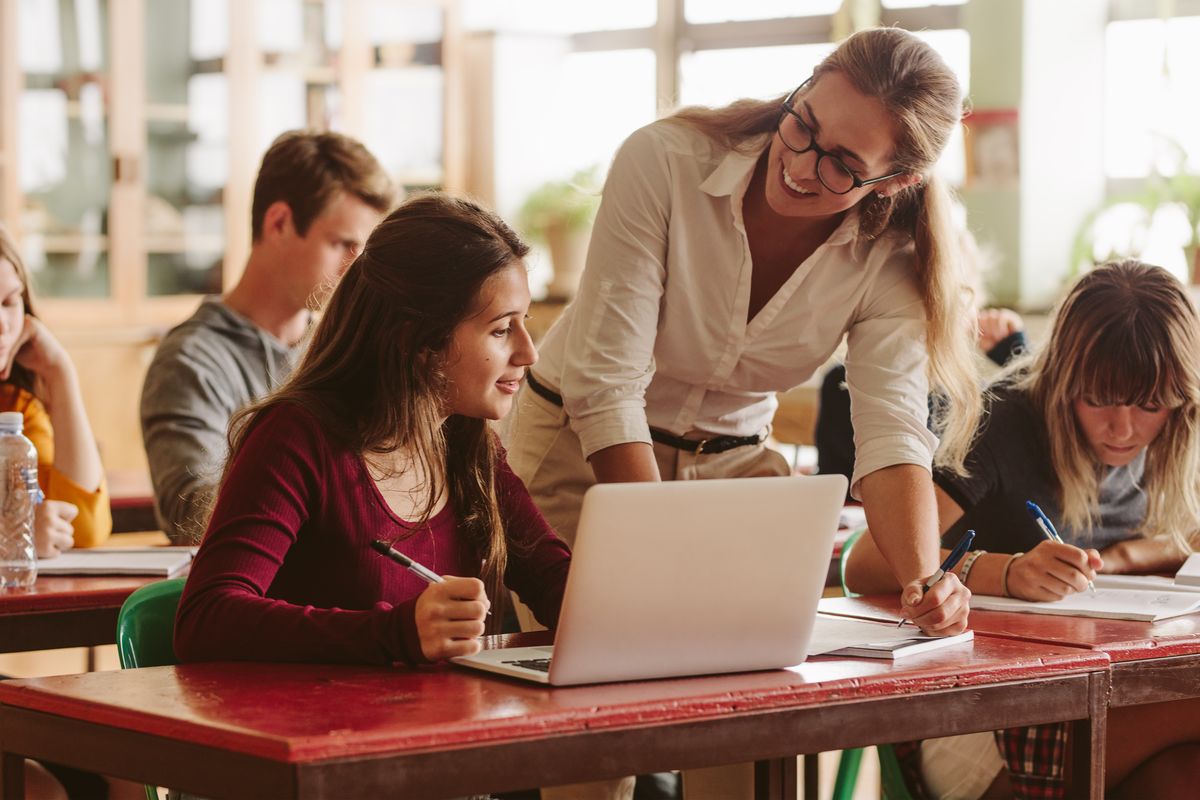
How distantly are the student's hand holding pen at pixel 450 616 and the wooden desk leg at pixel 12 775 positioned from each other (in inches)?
14.0

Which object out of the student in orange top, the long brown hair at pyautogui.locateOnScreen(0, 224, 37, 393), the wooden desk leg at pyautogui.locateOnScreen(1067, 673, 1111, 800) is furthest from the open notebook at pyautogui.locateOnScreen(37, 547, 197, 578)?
the wooden desk leg at pyautogui.locateOnScreen(1067, 673, 1111, 800)

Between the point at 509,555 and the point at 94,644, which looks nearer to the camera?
the point at 509,555

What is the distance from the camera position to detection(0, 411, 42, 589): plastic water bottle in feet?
6.55

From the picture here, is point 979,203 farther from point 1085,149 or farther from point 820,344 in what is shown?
point 820,344

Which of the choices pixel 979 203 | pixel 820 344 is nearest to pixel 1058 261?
pixel 979 203

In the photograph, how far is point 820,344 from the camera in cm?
204

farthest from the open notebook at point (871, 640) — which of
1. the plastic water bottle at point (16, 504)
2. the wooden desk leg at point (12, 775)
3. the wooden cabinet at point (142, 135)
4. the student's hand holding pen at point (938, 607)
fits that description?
the wooden cabinet at point (142, 135)

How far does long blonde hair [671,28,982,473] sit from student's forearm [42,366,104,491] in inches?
44.1

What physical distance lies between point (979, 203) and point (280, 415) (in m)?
3.84

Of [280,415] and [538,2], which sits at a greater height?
[538,2]

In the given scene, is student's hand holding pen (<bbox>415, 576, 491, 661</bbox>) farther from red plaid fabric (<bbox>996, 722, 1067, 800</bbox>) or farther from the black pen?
red plaid fabric (<bbox>996, 722, 1067, 800</bbox>)

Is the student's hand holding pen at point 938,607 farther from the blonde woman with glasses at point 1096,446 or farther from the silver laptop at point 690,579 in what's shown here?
the blonde woman with glasses at point 1096,446

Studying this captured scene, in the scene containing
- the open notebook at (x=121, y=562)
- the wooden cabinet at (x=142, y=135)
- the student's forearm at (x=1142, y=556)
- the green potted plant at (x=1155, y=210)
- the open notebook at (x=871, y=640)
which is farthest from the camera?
the wooden cabinet at (x=142, y=135)

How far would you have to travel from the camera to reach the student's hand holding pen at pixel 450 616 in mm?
1347
